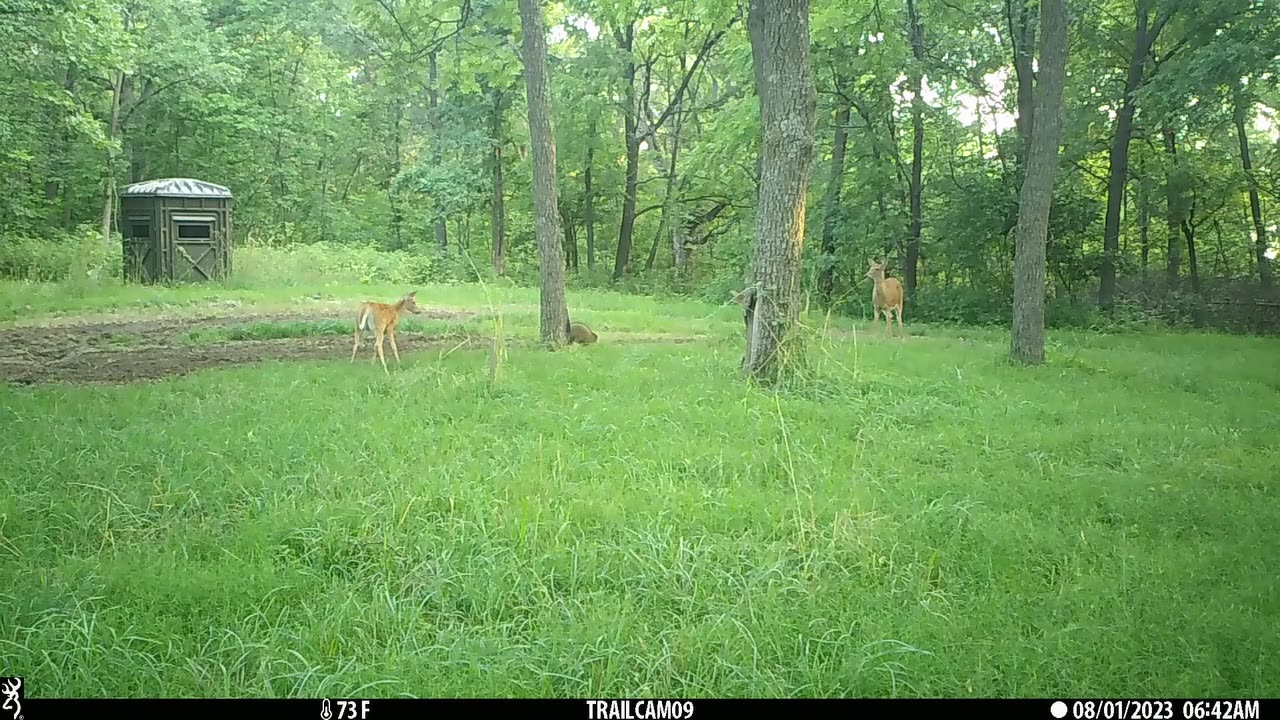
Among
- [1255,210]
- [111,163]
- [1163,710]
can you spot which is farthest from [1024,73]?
[111,163]

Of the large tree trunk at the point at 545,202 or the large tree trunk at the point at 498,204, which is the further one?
the large tree trunk at the point at 498,204

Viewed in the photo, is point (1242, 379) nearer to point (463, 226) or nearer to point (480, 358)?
point (480, 358)

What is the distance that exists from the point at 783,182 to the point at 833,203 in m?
9.12

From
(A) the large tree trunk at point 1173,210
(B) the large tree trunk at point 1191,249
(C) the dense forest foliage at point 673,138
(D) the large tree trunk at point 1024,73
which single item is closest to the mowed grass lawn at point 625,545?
(C) the dense forest foliage at point 673,138

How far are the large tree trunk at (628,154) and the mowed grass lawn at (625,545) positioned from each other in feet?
50.9

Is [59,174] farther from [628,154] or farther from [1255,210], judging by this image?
[1255,210]

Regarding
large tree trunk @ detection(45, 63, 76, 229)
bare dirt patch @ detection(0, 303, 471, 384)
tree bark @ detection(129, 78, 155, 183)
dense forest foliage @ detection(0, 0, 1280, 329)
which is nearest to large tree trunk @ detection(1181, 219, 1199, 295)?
dense forest foliage @ detection(0, 0, 1280, 329)

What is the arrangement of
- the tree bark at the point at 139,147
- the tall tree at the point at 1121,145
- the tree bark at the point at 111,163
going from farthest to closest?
1. the tree bark at the point at 139,147
2. the tree bark at the point at 111,163
3. the tall tree at the point at 1121,145

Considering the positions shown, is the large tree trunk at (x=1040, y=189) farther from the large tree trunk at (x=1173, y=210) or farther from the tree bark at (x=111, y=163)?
the tree bark at (x=111, y=163)

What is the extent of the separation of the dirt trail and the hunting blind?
5518 millimetres

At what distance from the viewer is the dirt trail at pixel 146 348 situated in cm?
720

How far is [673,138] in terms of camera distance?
23.0m

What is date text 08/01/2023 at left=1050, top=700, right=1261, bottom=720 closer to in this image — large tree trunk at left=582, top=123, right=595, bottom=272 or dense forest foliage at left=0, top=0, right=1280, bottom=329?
dense forest foliage at left=0, top=0, right=1280, bottom=329

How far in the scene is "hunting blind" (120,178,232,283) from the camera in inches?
621
